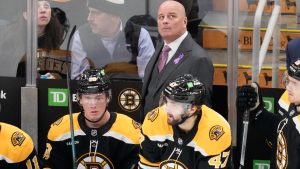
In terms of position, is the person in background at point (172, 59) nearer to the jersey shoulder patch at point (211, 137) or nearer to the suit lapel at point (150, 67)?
the suit lapel at point (150, 67)

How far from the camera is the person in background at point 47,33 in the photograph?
6.24 meters

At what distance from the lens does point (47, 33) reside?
6262 millimetres

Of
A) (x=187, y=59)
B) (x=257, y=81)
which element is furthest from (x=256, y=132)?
(x=187, y=59)

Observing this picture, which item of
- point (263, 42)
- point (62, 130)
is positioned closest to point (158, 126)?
point (62, 130)

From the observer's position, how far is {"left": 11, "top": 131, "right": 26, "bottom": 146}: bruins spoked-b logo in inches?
191

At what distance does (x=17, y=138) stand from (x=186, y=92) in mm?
1130

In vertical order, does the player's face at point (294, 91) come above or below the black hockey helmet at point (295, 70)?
below

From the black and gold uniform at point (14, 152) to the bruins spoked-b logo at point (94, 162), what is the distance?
0.40m

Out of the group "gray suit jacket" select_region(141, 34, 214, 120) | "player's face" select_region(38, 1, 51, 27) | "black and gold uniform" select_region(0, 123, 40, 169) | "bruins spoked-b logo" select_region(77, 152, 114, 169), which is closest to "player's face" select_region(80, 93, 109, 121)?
"bruins spoked-b logo" select_region(77, 152, 114, 169)

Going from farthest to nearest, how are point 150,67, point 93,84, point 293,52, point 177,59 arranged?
point 150,67, point 177,59, point 93,84, point 293,52

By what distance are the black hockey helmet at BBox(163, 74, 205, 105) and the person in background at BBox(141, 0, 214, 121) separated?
67cm

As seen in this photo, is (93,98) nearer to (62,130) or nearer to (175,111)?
(62,130)

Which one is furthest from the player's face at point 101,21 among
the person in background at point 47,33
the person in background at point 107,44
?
the person in background at point 47,33

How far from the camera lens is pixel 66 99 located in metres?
6.21
